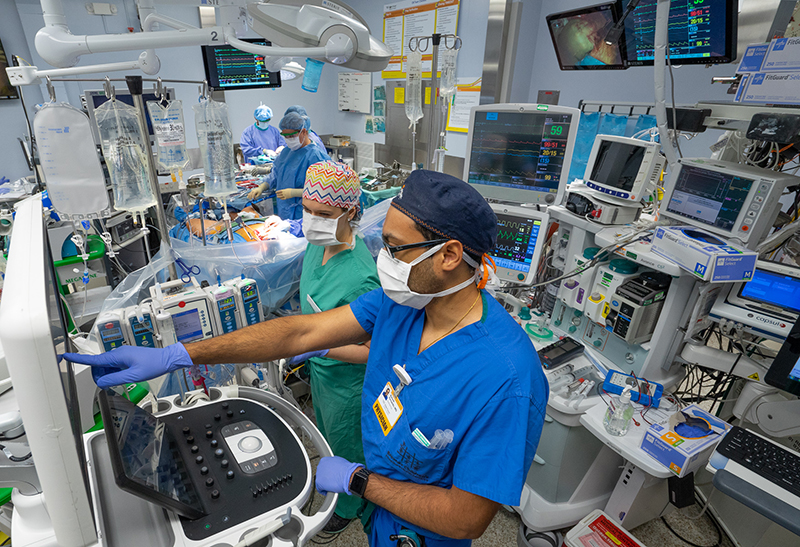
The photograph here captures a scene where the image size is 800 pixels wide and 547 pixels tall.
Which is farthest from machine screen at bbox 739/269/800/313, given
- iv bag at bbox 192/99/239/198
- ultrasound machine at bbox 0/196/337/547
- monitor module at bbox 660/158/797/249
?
iv bag at bbox 192/99/239/198

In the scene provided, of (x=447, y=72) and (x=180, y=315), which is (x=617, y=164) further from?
(x=180, y=315)

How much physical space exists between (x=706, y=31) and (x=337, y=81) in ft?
17.6

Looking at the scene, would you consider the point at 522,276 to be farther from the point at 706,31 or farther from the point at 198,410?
the point at 198,410

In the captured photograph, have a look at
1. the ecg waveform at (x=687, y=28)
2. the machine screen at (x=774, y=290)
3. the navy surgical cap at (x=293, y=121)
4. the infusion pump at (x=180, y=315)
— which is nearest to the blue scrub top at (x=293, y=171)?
the navy surgical cap at (x=293, y=121)

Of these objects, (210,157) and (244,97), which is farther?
(244,97)

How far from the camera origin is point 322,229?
1.70 metres

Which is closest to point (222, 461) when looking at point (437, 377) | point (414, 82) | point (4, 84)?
point (437, 377)

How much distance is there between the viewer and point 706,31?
197 cm

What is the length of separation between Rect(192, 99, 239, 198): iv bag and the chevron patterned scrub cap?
1.56ft

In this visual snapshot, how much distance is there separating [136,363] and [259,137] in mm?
4839

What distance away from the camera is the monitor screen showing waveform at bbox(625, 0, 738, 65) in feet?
6.22

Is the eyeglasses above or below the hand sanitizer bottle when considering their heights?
above

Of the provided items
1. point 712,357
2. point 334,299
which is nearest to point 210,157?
point 334,299

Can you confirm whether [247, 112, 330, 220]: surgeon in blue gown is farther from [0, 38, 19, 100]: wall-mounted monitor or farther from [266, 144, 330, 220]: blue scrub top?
[0, 38, 19, 100]: wall-mounted monitor
